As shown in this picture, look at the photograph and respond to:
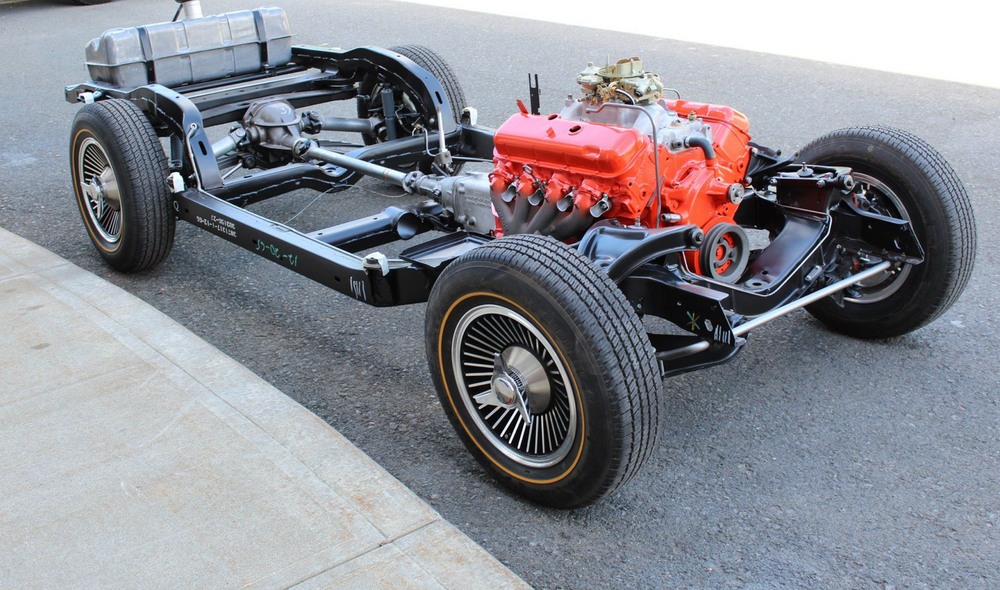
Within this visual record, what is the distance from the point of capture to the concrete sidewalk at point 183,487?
2.71 m

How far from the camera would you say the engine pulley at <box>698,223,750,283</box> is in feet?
11.1

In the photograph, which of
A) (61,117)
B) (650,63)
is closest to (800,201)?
(650,63)

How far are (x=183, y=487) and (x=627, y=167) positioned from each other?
1972 millimetres

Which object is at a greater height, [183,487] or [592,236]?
[592,236]

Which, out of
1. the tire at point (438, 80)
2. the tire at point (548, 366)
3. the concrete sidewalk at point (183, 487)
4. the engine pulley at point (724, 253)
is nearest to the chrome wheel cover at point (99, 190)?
the concrete sidewalk at point (183, 487)

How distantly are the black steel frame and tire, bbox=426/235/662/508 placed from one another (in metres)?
0.38

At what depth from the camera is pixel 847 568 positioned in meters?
2.72

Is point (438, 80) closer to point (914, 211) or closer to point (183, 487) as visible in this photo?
point (914, 211)

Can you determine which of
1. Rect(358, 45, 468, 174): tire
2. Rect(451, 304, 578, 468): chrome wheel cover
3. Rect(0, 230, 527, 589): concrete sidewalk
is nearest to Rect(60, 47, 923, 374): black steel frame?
Rect(358, 45, 468, 174): tire

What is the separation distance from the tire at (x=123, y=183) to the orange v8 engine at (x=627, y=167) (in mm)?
1911

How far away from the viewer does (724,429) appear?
136 inches

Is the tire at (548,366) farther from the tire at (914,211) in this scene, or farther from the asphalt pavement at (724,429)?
the tire at (914,211)

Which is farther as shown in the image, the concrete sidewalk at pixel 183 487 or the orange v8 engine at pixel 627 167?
the orange v8 engine at pixel 627 167

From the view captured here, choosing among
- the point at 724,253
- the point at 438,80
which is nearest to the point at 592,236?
the point at 724,253
